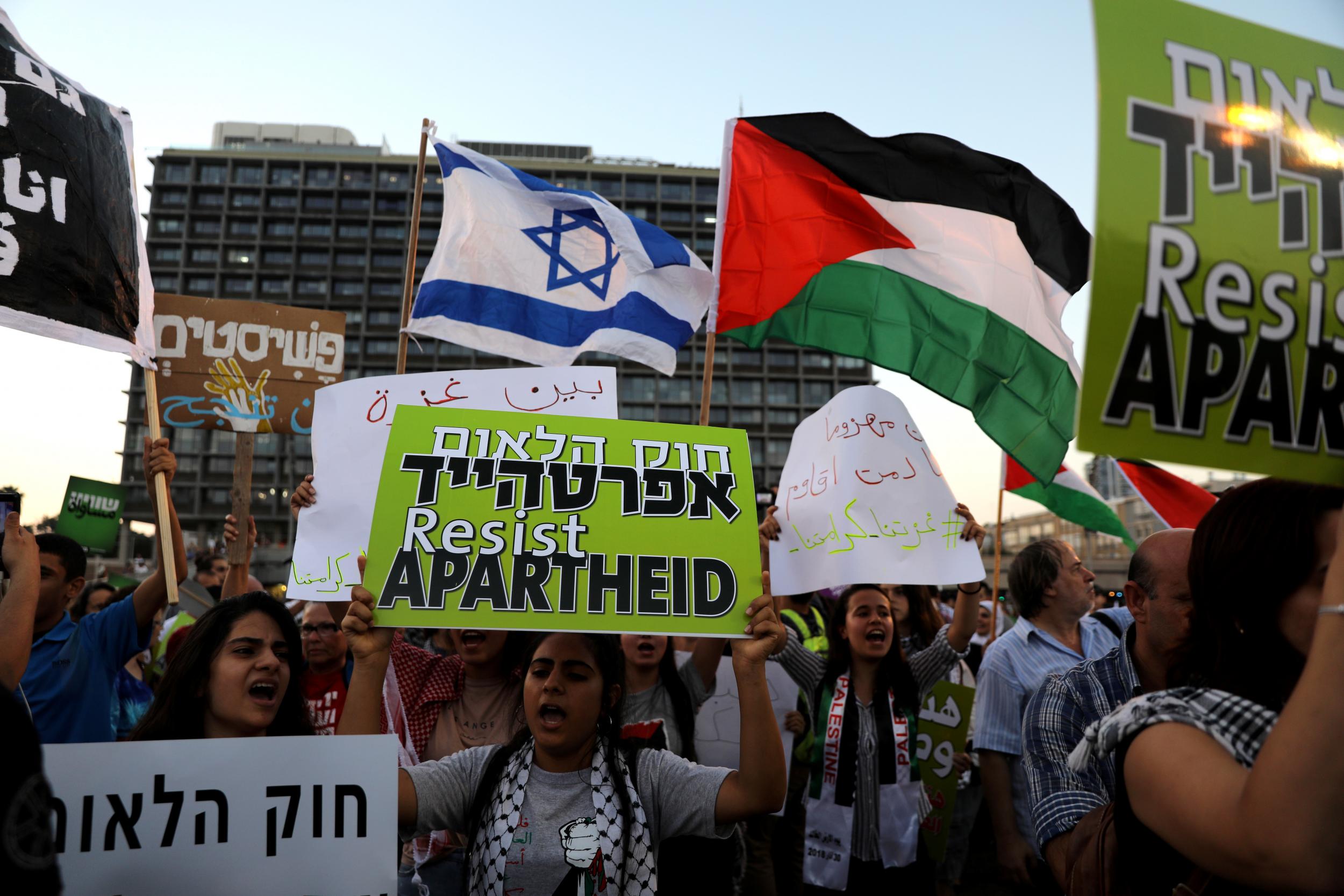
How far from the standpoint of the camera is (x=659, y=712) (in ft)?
11.4

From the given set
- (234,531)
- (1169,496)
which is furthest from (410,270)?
(1169,496)

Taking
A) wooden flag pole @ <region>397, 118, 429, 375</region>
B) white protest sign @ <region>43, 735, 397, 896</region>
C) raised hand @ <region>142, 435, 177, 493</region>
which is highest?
wooden flag pole @ <region>397, 118, 429, 375</region>

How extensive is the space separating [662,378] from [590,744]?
5794 centimetres

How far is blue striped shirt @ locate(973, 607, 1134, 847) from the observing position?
3438 millimetres

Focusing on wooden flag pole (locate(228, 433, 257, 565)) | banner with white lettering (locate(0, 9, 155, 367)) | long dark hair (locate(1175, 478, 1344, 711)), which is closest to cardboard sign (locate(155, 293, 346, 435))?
wooden flag pole (locate(228, 433, 257, 565))

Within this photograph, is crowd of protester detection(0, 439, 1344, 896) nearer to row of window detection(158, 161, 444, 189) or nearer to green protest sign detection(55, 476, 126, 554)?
green protest sign detection(55, 476, 126, 554)

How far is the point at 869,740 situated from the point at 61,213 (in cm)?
342

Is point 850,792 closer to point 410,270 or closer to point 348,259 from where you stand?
point 410,270

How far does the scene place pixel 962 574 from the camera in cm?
346

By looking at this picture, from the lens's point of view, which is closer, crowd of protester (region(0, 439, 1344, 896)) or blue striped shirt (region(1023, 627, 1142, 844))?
crowd of protester (region(0, 439, 1344, 896))

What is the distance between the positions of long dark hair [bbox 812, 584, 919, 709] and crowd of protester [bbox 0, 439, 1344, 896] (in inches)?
0.5

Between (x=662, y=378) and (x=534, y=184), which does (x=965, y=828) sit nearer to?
(x=534, y=184)

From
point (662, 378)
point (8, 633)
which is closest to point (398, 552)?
point (8, 633)

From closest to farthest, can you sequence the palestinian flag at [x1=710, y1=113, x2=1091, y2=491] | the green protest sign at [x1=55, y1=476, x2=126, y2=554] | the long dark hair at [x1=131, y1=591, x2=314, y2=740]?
the long dark hair at [x1=131, y1=591, x2=314, y2=740] < the palestinian flag at [x1=710, y1=113, x2=1091, y2=491] < the green protest sign at [x1=55, y1=476, x2=126, y2=554]
